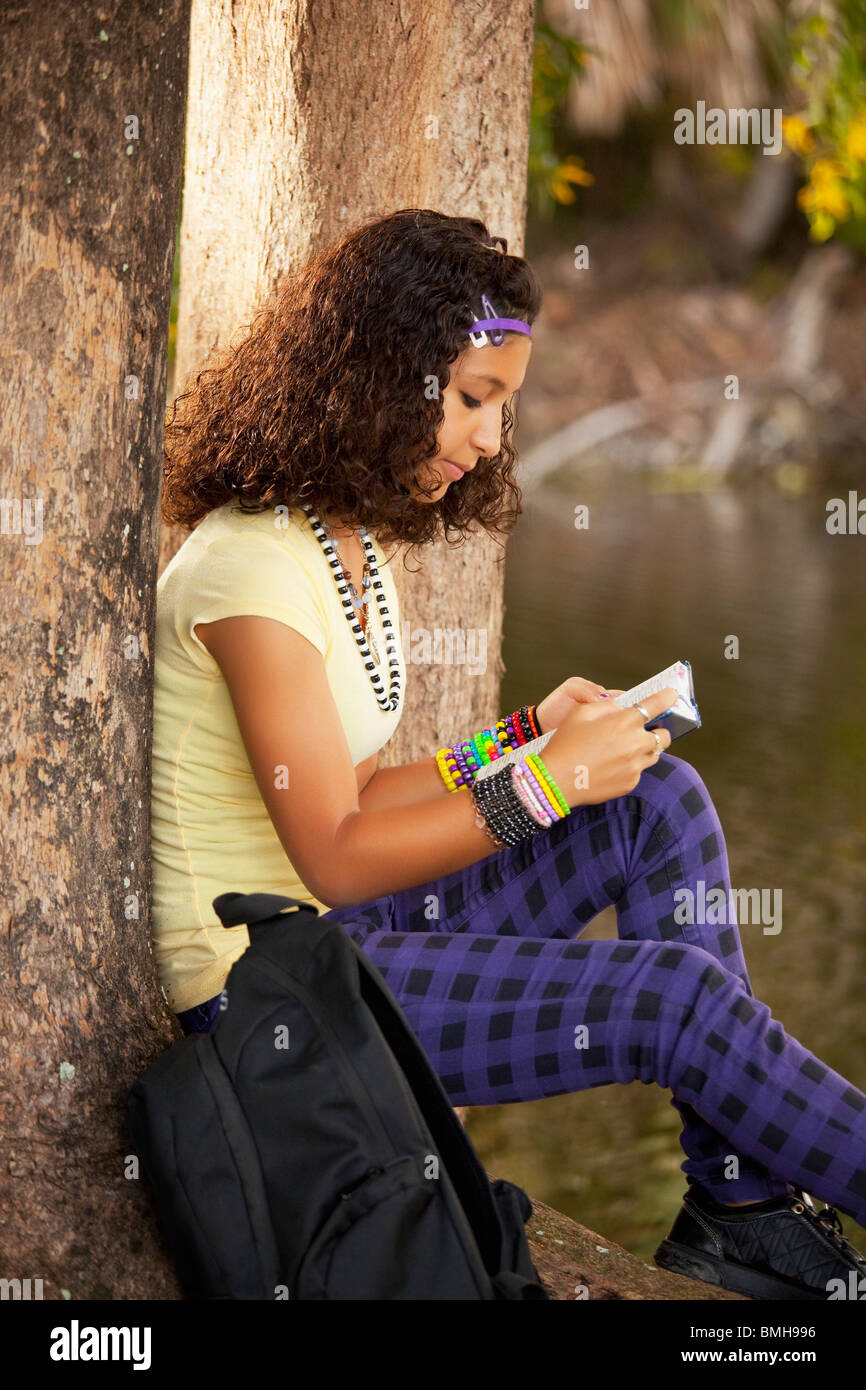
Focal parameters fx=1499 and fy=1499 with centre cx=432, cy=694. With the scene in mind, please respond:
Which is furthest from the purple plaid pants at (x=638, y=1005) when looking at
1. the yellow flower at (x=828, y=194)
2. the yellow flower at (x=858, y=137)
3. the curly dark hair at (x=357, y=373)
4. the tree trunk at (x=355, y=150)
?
the yellow flower at (x=858, y=137)

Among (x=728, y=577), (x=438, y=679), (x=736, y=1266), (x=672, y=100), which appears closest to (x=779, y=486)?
(x=672, y=100)

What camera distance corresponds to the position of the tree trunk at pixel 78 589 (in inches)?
62.4

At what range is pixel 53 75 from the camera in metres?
1.57

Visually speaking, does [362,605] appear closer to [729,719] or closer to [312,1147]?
[312,1147]

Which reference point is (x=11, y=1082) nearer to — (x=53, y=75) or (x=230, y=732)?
(x=230, y=732)

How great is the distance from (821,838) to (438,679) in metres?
2.26

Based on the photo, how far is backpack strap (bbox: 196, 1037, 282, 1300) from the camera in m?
1.52

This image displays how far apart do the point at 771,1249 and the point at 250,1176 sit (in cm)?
75

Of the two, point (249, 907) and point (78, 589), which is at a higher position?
point (78, 589)

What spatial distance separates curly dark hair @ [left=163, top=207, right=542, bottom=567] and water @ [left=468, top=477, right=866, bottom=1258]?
154 centimetres

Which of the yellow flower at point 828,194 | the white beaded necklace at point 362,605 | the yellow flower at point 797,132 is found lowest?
the white beaded necklace at point 362,605

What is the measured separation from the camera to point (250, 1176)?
5.02 ft

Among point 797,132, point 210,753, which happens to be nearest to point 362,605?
point 210,753

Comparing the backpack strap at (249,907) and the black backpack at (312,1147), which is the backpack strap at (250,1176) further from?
the backpack strap at (249,907)
